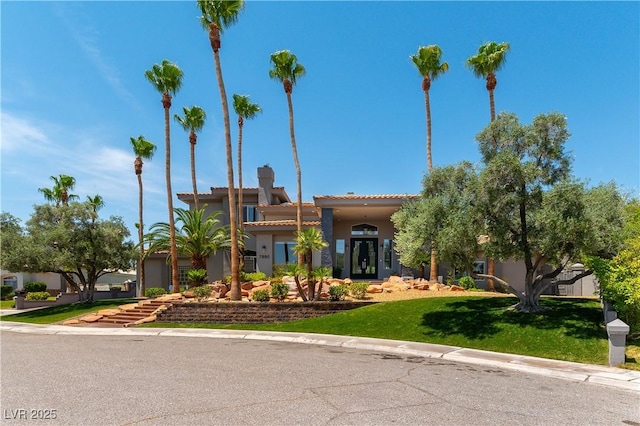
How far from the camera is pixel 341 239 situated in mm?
28422

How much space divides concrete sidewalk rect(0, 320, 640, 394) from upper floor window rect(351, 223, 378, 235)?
12879 mm

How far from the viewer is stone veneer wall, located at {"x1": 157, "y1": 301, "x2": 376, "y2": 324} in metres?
19.1

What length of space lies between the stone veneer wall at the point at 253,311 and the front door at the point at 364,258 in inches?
339

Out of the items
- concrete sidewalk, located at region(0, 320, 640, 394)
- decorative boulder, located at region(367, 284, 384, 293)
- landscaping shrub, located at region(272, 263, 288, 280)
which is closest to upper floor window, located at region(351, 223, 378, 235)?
landscaping shrub, located at region(272, 263, 288, 280)

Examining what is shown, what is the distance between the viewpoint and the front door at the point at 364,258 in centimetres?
2786

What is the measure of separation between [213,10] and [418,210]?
49.0ft

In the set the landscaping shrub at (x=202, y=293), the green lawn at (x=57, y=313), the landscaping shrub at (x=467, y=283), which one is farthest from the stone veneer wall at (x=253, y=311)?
the green lawn at (x=57, y=313)

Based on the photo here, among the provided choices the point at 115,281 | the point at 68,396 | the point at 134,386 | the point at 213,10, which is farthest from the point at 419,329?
the point at 115,281

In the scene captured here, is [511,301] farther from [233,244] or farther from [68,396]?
[68,396]

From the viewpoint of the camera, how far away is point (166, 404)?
6.84 metres

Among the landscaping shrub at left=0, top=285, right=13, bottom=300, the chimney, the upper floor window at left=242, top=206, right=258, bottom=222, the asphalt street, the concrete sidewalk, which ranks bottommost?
the landscaping shrub at left=0, top=285, right=13, bottom=300

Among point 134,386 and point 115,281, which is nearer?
point 134,386

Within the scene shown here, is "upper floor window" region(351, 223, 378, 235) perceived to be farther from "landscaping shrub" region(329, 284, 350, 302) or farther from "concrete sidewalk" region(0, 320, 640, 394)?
"concrete sidewalk" region(0, 320, 640, 394)

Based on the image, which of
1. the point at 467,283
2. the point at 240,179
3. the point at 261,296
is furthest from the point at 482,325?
the point at 240,179
